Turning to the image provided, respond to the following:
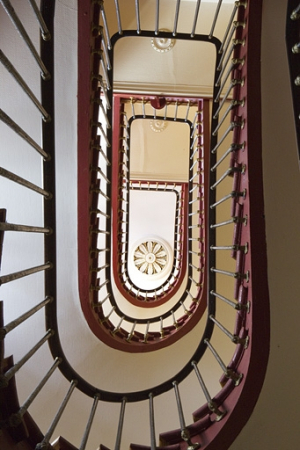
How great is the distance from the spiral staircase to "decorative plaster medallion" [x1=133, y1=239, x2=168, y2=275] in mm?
3284

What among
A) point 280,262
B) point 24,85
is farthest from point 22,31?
point 280,262

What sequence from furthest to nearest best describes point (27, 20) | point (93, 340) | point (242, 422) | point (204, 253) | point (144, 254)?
point (144, 254) < point (204, 253) < point (93, 340) < point (27, 20) < point (242, 422)

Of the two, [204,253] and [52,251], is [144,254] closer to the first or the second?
[204,253]

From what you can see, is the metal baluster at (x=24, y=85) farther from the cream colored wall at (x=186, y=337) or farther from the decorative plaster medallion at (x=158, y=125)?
the decorative plaster medallion at (x=158, y=125)

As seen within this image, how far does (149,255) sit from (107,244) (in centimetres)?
543

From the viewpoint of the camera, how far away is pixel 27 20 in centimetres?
264

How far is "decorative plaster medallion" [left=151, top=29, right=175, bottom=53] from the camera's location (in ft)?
11.8

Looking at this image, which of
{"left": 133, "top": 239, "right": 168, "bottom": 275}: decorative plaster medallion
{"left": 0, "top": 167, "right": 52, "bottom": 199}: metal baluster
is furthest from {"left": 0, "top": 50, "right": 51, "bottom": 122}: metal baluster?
{"left": 133, "top": 239, "right": 168, "bottom": 275}: decorative plaster medallion

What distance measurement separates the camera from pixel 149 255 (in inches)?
331

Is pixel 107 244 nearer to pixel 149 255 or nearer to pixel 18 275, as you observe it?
pixel 18 275

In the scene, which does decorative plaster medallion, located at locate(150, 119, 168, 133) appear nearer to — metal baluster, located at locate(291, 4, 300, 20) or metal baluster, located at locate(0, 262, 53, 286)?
metal baluster, located at locate(291, 4, 300, 20)

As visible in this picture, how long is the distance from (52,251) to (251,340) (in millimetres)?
1229

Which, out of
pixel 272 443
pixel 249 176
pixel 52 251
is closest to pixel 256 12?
pixel 249 176

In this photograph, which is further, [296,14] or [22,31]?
[296,14]
